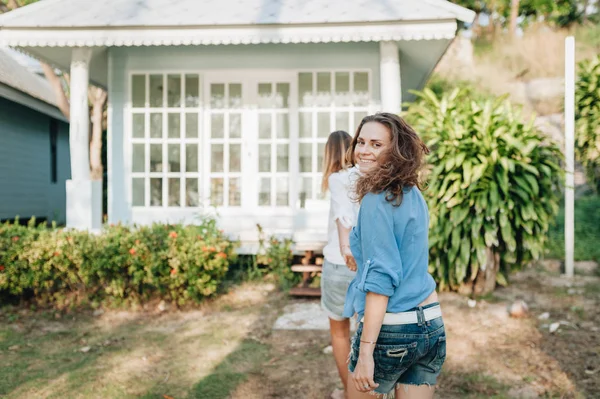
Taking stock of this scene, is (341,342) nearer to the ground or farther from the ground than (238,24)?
nearer to the ground

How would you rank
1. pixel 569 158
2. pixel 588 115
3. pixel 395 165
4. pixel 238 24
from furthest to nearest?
1. pixel 588 115
2. pixel 569 158
3. pixel 238 24
4. pixel 395 165

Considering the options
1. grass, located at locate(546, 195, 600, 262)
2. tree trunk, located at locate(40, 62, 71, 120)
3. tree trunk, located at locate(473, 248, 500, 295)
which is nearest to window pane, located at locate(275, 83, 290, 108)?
tree trunk, located at locate(473, 248, 500, 295)

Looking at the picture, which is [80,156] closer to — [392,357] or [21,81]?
[392,357]

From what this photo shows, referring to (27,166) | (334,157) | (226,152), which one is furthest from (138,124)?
(27,166)

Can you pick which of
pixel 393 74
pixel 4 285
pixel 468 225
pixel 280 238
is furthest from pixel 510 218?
pixel 4 285

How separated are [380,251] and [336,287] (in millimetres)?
1344

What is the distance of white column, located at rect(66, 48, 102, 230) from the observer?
710 cm

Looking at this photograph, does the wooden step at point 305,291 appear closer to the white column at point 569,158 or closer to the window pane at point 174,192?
the window pane at point 174,192

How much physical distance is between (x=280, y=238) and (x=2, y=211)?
817 centimetres

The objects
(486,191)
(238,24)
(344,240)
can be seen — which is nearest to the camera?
(344,240)

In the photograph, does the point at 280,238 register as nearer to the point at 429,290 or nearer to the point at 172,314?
the point at 172,314

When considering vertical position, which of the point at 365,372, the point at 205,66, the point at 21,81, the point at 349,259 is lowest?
the point at 365,372

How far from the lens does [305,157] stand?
8.02 meters

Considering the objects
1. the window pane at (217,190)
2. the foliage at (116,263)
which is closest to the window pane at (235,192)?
the window pane at (217,190)
